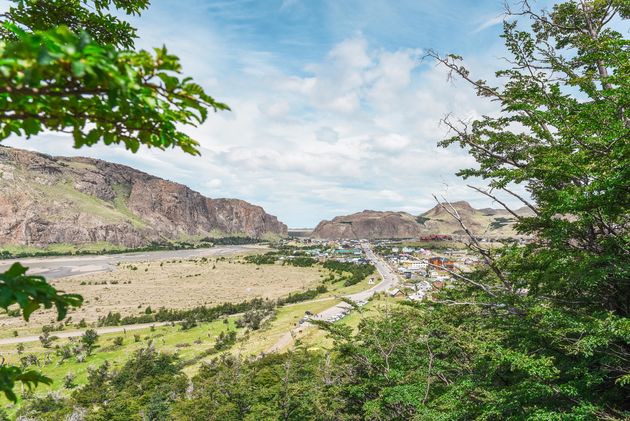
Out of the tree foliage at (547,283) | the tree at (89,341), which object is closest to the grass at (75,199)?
the tree at (89,341)

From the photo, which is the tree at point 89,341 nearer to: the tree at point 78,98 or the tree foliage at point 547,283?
the tree foliage at point 547,283

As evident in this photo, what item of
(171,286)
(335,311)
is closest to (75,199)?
(171,286)

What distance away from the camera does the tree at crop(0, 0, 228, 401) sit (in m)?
1.92

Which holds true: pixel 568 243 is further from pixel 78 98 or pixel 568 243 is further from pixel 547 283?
pixel 78 98

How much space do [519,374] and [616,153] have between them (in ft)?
23.0

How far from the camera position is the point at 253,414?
18.3 metres

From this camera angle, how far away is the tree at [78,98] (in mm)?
1924

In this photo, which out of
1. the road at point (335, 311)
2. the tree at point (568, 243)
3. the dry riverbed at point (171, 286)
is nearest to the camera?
the tree at point (568, 243)

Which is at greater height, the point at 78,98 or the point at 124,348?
the point at 78,98

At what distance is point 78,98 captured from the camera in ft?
7.96

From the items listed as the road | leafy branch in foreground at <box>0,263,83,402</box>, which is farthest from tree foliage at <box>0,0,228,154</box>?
the road

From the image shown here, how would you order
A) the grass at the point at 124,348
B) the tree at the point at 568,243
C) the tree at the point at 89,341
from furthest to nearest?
1. the tree at the point at 89,341
2. the grass at the point at 124,348
3. the tree at the point at 568,243

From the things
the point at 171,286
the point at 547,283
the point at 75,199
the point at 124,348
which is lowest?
the point at 124,348

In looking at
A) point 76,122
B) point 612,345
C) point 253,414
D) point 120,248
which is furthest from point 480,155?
point 120,248
